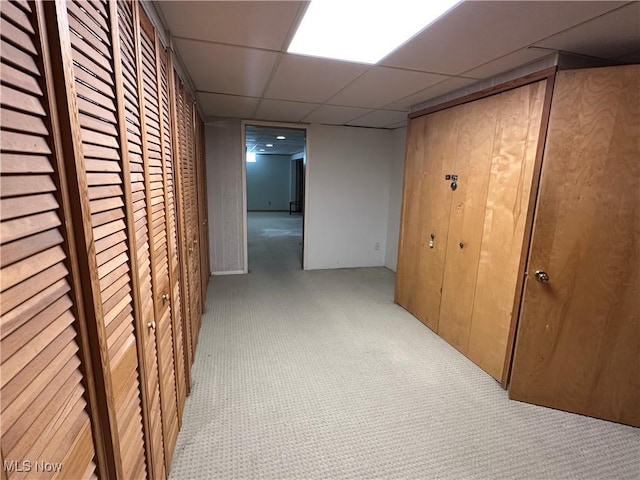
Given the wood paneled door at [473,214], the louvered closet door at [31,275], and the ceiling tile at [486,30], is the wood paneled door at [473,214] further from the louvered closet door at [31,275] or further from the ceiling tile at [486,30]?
the louvered closet door at [31,275]

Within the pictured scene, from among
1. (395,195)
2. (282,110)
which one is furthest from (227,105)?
(395,195)

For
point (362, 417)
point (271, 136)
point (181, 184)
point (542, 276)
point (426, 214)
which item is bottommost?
point (362, 417)

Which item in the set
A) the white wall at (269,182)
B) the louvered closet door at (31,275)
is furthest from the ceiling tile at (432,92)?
the white wall at (269,182)

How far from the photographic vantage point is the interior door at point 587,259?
5.26ft

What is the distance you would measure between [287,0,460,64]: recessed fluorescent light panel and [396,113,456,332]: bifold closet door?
1.13 metres

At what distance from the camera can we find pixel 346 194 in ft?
15.0

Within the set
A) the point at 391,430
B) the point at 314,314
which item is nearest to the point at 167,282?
the point at 391,430

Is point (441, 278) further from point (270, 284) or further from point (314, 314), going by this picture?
point (270, 284)

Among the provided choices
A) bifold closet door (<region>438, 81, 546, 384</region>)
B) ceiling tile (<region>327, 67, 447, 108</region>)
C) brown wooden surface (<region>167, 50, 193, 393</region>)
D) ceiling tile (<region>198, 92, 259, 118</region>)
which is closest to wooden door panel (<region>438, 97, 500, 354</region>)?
bifold closet door (<region>438, 81, 546, 384</region>)

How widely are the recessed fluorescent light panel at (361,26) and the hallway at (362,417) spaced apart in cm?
209

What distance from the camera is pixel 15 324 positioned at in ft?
1.54

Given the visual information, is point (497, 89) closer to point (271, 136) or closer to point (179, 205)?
point (179, 205)

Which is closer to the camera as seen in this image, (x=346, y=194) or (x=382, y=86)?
(x=382, y=86)

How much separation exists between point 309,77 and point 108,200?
1838 millimetres
